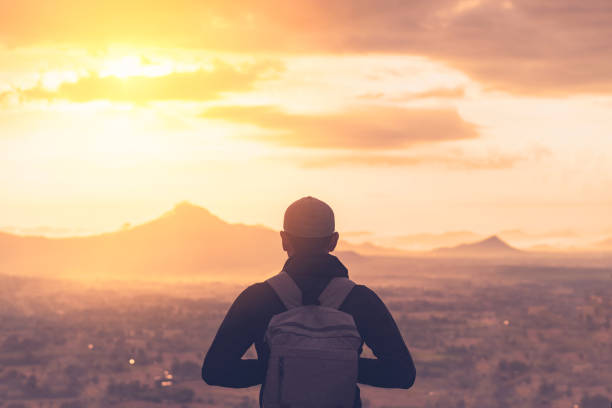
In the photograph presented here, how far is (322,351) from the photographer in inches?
190

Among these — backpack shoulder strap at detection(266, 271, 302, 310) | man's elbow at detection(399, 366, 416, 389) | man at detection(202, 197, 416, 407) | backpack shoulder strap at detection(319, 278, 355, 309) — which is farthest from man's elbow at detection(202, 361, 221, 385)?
man's elbow at detection(399, 366, 416, 389)

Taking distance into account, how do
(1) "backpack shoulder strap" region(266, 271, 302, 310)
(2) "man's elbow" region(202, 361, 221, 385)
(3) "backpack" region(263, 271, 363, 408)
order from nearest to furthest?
(3) "backpack" region(263, 271, 363, 408)
(1) "backpack shoulder strap" region(266, 271, 302, 310)
(2) "man's elbow" region(202, 361, 221, 385)

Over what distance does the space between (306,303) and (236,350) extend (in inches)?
18.8

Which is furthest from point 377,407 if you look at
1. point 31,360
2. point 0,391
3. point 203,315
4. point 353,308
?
point 203,315

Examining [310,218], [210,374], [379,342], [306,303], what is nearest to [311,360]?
[306,303]

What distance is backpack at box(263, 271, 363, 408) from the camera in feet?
15.8

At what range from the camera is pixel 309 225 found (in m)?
5.16

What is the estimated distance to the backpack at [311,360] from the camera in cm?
480

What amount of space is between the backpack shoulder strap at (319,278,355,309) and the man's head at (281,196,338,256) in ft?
0.71

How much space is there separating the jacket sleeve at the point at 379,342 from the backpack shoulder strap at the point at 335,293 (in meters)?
0.04

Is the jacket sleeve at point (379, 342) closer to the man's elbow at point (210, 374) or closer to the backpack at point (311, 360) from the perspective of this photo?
the backpack at point (311, 360)

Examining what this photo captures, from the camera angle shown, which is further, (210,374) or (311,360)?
(210,374)

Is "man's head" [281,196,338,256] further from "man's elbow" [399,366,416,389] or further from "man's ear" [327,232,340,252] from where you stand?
"man's elbow" [399,366,416,389]

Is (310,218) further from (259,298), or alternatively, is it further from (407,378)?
(407,378)
